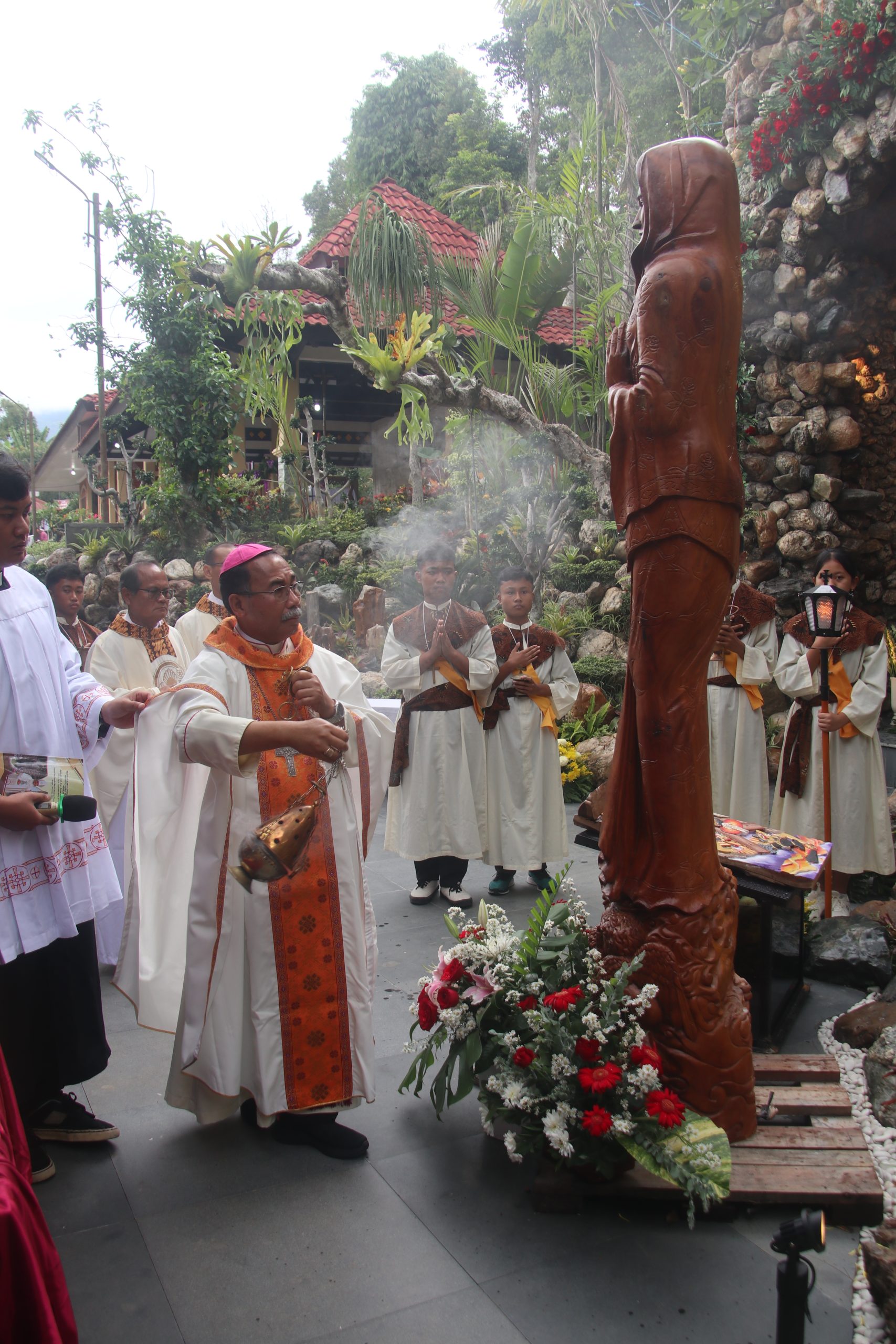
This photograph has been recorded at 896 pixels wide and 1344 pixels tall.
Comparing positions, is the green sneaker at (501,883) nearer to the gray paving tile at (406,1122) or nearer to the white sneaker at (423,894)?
the white sneaker at (423,894)

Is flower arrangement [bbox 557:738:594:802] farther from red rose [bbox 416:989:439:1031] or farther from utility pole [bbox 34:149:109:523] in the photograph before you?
utility pole [bbox 34:149:109:523]

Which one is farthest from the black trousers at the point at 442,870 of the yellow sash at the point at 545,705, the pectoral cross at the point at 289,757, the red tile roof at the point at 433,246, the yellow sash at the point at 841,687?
the red tile roof at the point at 433,246

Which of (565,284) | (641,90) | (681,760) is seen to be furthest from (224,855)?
(641,90)

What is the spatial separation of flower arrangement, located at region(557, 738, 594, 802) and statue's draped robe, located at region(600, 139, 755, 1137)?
5.15m

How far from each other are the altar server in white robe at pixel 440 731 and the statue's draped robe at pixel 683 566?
8.29 feet

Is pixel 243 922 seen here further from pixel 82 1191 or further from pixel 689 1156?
pixel 689 1156

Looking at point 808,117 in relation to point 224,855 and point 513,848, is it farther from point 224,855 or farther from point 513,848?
point 224,855

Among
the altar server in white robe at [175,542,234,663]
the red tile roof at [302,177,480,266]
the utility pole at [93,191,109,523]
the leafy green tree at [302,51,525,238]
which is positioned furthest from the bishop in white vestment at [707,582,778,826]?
the leafy green tree at [302,51,525,238]

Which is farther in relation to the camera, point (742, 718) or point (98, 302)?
point (98, 302)

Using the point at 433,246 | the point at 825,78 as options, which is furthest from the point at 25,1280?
the point at 433,246

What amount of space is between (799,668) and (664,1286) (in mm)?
3686

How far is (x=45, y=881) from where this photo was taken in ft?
9.08

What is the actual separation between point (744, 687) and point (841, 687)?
2.29ft

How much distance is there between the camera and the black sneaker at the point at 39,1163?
275 centimetres
